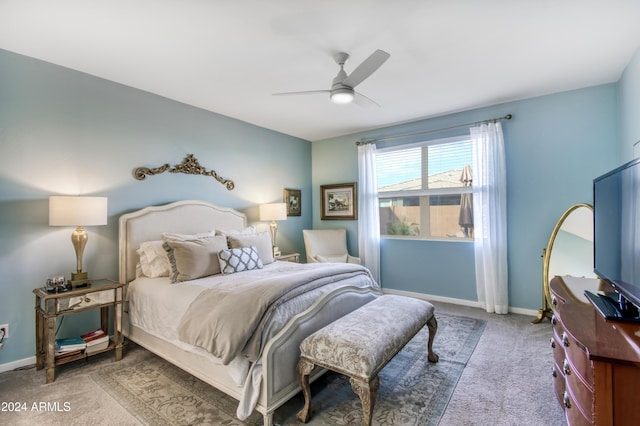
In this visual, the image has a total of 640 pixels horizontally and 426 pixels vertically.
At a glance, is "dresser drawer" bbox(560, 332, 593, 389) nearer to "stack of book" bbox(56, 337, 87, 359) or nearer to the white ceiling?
the white ceiling

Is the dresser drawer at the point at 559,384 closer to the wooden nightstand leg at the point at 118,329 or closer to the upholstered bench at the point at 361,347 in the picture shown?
the upholstered bench at the point at 361,347

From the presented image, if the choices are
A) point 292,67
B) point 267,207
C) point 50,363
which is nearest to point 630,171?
point 292,67

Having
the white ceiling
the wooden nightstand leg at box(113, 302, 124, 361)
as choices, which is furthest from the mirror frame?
the wooden nightstand leg at box(113, 302, 124, 361)

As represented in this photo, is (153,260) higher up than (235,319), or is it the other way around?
(153,260)

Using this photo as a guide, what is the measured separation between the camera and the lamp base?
2.48 meters

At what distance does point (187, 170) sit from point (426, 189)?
3.23 meters

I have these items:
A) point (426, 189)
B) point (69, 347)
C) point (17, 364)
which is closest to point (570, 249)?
point (426, 189)

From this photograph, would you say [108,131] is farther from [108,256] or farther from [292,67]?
[292,67]

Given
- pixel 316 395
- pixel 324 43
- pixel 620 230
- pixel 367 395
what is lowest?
pixel 316 395

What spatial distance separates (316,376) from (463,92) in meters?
3.24

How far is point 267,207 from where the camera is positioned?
4227 mm

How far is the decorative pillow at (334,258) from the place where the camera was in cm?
450

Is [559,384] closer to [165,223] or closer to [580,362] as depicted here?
[580,362]

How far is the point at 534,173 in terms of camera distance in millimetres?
3525
